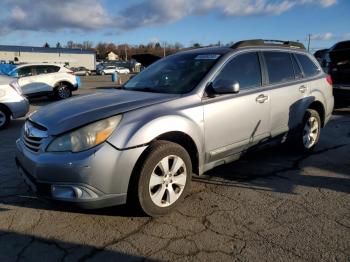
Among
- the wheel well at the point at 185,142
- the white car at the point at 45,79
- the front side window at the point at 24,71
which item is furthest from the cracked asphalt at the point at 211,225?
the front side window at the point at 24,71

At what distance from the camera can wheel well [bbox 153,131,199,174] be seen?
3889 mm

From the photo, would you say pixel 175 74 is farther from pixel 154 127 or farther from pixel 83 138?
pixel 83 138

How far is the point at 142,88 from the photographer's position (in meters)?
→ 4.74

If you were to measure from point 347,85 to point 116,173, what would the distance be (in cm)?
939

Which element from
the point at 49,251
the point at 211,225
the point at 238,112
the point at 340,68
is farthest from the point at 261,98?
the point at 340,68

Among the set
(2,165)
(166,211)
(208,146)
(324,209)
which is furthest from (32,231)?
(324,209)

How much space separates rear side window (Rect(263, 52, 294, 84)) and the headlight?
2.66 m

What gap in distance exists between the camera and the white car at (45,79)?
14.7 meters

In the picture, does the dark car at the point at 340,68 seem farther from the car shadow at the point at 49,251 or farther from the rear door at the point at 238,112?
the car shadow at the point at 49,251

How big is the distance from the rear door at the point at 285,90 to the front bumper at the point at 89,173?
241cm

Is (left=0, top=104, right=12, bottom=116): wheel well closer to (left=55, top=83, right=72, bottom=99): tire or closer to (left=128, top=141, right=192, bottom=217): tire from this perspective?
(left=128, top=141, right=192, bottom=217): tire

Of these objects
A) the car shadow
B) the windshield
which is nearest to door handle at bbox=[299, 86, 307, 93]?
the windshield

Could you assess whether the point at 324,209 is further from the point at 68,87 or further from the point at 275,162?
the point at 68,87

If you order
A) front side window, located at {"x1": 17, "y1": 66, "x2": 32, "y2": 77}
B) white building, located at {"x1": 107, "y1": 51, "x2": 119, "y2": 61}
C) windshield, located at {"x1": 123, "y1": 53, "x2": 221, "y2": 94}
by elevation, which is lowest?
windshield, located at {"x1": 123, "y1": 53, "x2": 221, "y2": 94}
